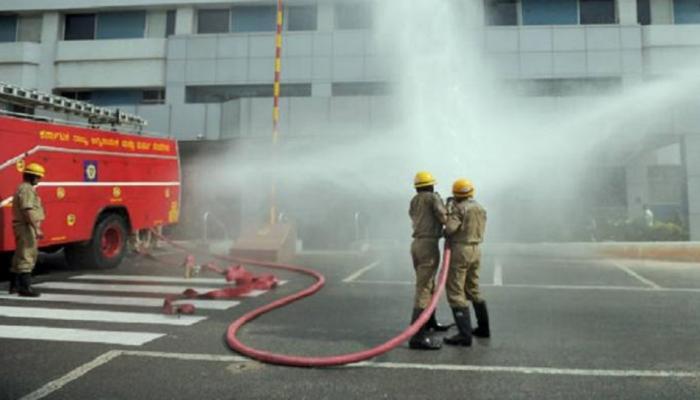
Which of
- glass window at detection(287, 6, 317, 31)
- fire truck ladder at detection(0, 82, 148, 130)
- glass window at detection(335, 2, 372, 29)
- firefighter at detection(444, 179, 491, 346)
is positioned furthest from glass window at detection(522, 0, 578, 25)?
firefighter at detection(444, 179, 491, 346)

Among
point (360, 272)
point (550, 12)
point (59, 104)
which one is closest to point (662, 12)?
point (550, 12)

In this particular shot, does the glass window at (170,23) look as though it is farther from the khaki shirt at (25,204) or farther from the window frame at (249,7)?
the khaki shirt at (25,204)

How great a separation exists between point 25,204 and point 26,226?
0.32 metres

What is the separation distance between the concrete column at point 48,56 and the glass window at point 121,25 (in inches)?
65.3

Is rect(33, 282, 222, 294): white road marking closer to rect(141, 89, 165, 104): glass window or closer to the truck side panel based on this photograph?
the truck side panel

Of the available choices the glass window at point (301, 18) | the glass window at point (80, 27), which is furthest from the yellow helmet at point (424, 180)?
the glass window at point (80, 27)

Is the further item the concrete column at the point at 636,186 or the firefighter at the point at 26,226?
the concrete column at the point at 636,186

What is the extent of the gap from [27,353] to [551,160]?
14336mm

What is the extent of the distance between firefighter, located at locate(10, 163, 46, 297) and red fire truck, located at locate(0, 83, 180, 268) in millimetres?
938

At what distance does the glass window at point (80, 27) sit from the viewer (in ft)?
69.7

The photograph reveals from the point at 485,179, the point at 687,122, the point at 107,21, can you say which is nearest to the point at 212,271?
the point at 485,179

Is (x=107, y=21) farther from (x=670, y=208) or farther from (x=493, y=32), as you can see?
(x=670, y=208)

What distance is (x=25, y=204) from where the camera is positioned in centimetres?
693

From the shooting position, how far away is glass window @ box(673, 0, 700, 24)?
18.6 meters
